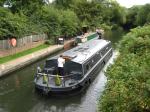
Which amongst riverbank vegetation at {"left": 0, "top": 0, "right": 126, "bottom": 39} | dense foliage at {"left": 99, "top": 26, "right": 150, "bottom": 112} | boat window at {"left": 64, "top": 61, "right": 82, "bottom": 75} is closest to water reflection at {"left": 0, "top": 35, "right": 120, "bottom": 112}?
boat window at {"left": 64, "top": 61, "right": 82, "bottom": 75}

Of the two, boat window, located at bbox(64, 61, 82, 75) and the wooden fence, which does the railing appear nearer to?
boat window, located at bbox(64, 61, 82, 75)

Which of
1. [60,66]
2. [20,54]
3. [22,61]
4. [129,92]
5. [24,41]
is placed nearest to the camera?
[129,92]

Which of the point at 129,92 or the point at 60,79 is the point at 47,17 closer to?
the point at 60,79

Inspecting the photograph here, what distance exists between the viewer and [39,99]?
59.8ft

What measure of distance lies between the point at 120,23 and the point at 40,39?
51.5 meters

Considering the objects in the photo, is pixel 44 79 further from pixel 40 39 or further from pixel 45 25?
pixel 45 25

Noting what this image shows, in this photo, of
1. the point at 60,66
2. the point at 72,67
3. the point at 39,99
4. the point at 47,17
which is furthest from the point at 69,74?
the point at 47,17

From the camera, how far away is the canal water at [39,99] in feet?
55.1

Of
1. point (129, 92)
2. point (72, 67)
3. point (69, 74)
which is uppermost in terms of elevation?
point (129, 92)

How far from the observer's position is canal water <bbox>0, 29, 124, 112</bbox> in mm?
16797

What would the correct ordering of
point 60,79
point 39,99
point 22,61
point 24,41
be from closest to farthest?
1. point 39,99
2. point 60,79
3. point 22,61
4. point 24,41

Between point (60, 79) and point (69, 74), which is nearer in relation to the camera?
point (60, 79)

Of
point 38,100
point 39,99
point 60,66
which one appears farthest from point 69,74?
point 38,100

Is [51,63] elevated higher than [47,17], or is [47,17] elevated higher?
[47,17]
